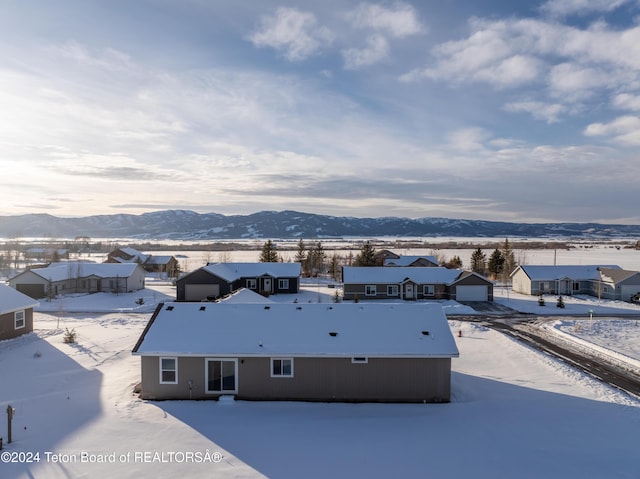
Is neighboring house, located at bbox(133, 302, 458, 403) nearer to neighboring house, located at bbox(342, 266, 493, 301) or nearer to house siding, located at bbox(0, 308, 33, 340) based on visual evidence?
house siding, located at bbox(0, 308, 33, 340)

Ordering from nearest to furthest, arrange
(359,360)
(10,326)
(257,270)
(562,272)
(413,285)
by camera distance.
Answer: (359,360), (10,326), (413,285), (257,270), (562,272)

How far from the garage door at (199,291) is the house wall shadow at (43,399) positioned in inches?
868

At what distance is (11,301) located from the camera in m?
32.2

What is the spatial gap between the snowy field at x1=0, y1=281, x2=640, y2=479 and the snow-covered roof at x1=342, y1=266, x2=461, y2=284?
2742 centimetres

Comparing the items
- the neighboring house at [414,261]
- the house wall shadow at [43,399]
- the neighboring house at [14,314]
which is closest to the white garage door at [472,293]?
the neighboring house at [414,261]

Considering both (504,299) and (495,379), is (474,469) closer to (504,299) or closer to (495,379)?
(495,379)

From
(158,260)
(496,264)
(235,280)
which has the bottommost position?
(235,280)

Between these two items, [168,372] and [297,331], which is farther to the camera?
[297,331]

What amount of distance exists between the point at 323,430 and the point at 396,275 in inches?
1548

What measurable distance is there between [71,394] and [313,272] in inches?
2493

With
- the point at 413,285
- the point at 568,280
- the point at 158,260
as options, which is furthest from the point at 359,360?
the point at 158,260

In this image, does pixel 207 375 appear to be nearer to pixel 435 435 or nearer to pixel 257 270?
pixel 435 435

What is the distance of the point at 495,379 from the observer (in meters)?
22.5

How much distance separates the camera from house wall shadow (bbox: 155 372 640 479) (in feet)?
42.8
